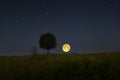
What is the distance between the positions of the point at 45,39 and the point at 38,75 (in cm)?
5766

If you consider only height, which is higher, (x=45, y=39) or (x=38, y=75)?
(x=45, y=39)

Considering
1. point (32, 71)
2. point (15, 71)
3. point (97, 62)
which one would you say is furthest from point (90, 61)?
point (15, 71)

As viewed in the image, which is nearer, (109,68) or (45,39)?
(109,68)

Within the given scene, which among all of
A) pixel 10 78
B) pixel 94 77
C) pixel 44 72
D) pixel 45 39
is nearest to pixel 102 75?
pixel 94 77

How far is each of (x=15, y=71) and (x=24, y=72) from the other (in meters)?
1.19

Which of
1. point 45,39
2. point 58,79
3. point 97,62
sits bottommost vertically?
point 58,79

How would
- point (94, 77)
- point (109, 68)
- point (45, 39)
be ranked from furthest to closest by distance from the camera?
point (45, 39) → point (109, 68) → point (94, 77)

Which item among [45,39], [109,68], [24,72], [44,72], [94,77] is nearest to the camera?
[94,77]

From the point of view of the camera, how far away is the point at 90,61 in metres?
15.0

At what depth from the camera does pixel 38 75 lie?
45.1 ft

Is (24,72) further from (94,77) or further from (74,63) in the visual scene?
(94,77)

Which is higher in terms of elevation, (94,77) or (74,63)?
(74,63)

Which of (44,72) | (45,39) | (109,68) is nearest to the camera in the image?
(109,68)

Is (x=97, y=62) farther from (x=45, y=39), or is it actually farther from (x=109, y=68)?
(x=45, y=39)
